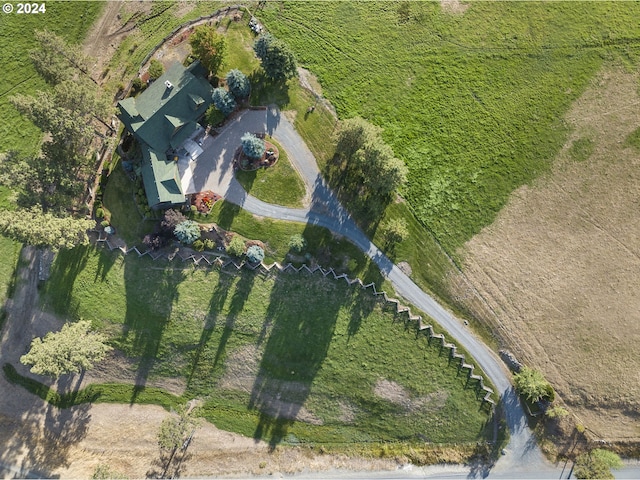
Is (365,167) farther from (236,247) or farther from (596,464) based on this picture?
(596,464)

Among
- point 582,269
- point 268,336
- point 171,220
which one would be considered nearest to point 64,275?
point 171,220

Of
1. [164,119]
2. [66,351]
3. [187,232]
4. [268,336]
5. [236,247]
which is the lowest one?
[66,351]

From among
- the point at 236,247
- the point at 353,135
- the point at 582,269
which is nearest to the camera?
the point at 353,135

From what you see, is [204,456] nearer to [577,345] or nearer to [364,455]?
[364,455]

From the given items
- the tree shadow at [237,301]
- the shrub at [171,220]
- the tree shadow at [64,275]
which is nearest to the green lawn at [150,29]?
the shrub at [171,220]

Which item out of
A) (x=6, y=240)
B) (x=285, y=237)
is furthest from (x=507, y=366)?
(x=6, y=240)

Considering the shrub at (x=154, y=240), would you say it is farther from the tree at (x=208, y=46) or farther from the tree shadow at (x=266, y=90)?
the tree at (x=208, y=46)
